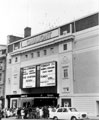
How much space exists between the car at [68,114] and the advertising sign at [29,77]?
1369 cm

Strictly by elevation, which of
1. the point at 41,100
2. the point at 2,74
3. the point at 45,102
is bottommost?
the point at 45,102

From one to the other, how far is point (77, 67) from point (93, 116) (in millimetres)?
7422

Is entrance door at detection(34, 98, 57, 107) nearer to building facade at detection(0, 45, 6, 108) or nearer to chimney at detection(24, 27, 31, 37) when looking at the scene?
building facade at detection(0, 45, 6, 108)

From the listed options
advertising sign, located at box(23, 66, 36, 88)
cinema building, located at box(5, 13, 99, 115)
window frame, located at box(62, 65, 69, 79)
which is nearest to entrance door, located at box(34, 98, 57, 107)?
cinema building, located at box(5, 13, 99, 115)

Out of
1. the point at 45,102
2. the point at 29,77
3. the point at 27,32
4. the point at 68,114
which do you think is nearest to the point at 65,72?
the point at 45,102

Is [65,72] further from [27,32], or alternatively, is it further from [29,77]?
[27,32]

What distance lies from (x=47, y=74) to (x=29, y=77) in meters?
4.77

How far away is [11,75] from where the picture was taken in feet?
157

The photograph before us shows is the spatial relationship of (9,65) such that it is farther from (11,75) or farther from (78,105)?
(78,105)

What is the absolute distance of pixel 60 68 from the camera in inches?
1478

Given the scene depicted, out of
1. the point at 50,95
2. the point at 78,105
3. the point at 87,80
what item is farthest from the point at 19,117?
the point at 87,80

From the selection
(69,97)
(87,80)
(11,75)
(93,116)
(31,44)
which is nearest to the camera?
(93,116)

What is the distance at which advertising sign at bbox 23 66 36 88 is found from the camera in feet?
136

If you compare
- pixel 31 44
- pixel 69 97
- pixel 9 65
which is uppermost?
pixel 31 44
